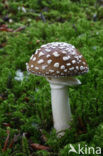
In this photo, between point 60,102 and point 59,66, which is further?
Result: point 60,102

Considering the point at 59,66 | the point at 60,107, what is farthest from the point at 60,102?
the point at 59,66

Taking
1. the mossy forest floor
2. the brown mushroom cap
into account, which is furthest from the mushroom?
the mossy forest floor

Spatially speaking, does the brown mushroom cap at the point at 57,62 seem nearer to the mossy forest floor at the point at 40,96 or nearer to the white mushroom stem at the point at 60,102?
the white mushroom stem at the point at 60,102

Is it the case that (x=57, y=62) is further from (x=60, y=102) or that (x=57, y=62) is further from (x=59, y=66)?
(x=60, y=102)

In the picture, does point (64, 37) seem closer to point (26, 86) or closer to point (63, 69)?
point (26, 86)

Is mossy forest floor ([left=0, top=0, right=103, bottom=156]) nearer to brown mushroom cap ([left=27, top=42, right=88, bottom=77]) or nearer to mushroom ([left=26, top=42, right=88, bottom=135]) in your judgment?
mushroom ([left=26, top=42, right=88, bottom=135])
